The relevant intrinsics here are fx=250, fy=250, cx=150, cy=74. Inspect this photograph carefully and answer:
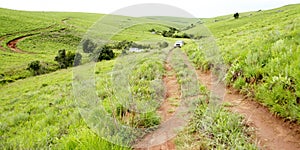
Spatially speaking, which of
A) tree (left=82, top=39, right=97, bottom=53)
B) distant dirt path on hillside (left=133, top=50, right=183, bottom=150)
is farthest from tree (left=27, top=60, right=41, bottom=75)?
distant dirt path on hillside (left=133, top=50, right=183, bottom=150)

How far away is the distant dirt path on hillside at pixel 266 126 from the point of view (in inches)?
161

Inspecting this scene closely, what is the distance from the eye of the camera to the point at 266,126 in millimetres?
4688

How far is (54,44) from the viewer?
→ 2613 inches

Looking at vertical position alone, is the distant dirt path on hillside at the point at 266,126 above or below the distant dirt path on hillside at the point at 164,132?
above

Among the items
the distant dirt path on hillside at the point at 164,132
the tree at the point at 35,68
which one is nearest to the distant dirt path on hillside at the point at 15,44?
the tree at the point at 35,68

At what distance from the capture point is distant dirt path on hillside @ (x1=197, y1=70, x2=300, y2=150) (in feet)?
13.4

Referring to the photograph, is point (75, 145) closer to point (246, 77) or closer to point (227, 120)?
point (227, 120)

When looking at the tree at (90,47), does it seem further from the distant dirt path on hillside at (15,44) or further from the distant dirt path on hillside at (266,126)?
the distant dirt path on hillside at (15,44)

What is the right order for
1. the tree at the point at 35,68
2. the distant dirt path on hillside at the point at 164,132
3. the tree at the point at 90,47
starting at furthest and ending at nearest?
the tree at the point at 35,68 < the tree at the point at 90,47 < the distant dirt path on hillside at the point at 164,132

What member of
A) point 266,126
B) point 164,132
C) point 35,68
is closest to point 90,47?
point 164,132

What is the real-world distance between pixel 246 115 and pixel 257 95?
0.84m

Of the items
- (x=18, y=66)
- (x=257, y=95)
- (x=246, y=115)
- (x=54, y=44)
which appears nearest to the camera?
(x=246, y=115)

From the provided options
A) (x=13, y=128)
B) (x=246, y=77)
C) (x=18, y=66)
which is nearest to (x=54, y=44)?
(x=18, y=66)

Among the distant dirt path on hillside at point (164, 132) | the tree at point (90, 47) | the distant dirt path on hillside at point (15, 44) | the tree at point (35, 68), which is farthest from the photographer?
the distant dirt path on hillside at point (15, 44)
